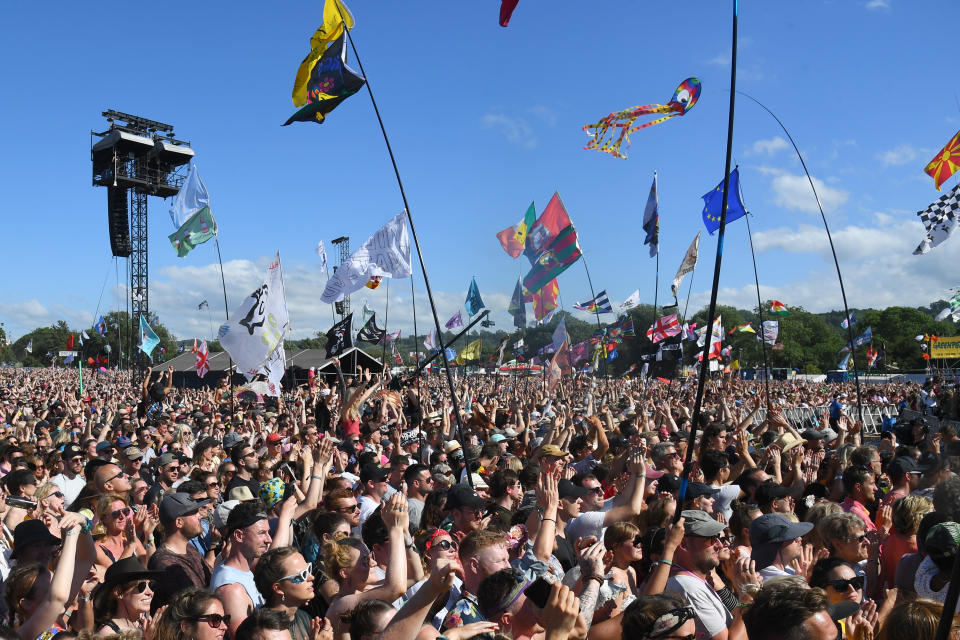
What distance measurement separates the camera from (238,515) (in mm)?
4668

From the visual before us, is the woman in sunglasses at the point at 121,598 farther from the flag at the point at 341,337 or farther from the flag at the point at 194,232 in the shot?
the flag at the point at 194,232

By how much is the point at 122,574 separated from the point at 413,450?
7518 millimetres

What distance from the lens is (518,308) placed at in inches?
948

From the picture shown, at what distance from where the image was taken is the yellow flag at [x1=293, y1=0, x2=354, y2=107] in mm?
10070

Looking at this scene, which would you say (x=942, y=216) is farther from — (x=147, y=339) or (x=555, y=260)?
(x=147, y=339)

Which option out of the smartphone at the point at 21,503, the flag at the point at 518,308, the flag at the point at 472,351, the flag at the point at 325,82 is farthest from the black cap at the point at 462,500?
the flag at the point at 472,351

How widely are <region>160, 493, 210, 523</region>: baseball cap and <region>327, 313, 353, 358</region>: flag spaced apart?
1109 centimetres

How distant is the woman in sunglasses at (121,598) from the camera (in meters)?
3.95

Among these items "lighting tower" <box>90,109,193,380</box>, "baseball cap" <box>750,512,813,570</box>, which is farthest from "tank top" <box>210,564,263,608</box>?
"lighting tower" <box>90,109,193,380</box>

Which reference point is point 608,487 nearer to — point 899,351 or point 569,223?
point 569,223

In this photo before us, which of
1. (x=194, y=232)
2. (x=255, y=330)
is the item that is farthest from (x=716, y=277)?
(x=194, y=232)

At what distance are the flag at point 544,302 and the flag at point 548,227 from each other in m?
1.37

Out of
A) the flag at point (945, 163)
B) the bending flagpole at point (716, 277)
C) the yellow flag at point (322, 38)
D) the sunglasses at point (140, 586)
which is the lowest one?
the sunglasses at point (140, 586)

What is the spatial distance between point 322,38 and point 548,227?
843 cm
